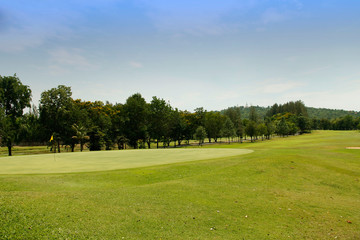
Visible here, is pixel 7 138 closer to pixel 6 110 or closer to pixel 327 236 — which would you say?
pixel 6 110

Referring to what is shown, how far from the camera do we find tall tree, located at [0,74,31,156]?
56.1 meters

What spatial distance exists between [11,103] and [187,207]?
237ft

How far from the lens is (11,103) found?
62094 mm

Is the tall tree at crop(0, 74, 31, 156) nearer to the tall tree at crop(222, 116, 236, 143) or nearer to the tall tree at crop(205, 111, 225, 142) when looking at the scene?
the tall tree at crop(222, 116, 236, 143)

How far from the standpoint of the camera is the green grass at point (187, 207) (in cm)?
687

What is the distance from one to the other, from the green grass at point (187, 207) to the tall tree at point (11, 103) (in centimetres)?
5280

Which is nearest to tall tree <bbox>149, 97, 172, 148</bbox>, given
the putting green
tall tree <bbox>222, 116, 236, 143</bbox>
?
tall tree <bbox>222, 116, 236, 143</bbox>

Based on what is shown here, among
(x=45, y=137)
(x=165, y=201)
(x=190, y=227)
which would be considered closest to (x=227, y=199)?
(x=165, y=201)

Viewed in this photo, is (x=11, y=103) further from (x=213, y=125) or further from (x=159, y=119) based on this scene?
(x=213, y=125)

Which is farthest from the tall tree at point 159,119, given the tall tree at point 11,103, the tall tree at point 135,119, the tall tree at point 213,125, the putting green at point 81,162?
the putting green at point 81,162

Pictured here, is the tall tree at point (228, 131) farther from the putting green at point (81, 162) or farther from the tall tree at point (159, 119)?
the putting green at point (81, 162)

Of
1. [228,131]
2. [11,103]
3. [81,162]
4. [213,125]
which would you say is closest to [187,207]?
[81,162]

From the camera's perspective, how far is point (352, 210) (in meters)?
10.2

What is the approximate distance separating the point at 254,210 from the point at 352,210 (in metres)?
4.84
